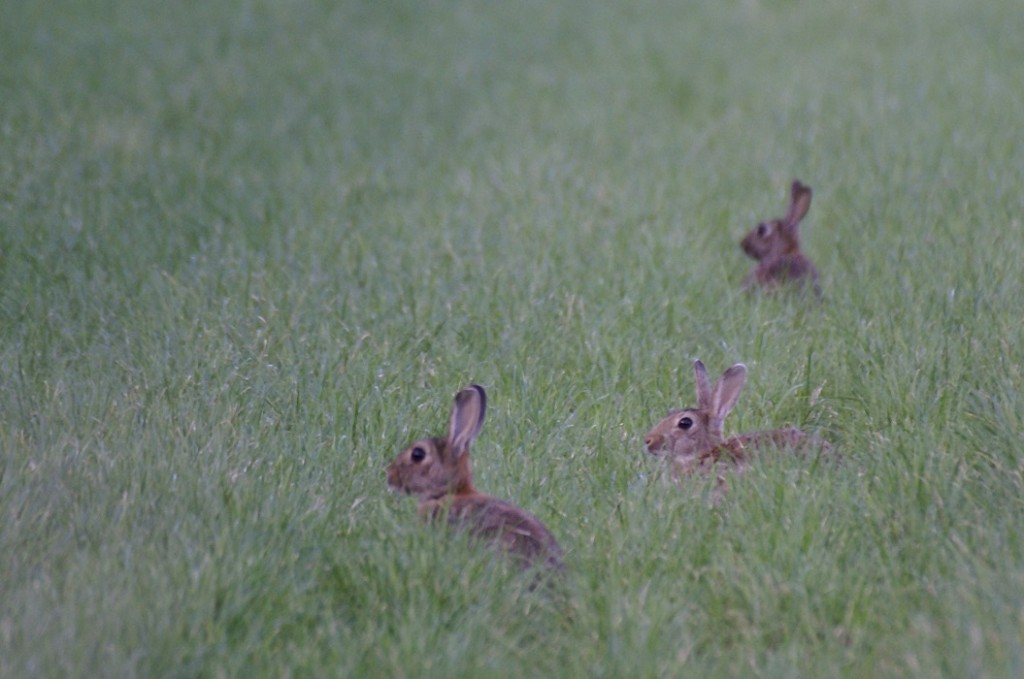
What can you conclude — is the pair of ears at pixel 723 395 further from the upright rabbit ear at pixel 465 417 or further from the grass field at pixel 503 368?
the upright rabbit ear at pixel 465 417

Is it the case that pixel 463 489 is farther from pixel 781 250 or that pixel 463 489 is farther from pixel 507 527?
pixel 781 250

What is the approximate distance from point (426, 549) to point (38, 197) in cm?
482

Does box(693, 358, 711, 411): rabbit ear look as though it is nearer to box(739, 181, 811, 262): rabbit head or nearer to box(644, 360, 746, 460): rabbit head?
box(644, 360, 746, 460): rabbit head

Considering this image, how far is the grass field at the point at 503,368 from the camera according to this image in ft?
11.5

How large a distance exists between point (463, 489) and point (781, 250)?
3262mm

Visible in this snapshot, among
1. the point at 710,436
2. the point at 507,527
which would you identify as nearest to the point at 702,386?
the point at 710,436

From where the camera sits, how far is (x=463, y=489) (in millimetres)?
4199

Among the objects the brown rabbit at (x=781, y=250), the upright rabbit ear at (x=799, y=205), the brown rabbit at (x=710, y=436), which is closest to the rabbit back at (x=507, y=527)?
the brown rabbit at (x=710, y=436)

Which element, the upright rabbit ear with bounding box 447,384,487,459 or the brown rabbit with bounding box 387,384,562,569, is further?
the upright rabbit ear with bounding box 447,384,487,459

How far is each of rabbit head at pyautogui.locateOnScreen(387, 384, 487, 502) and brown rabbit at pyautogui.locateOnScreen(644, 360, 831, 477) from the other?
32.6 inches

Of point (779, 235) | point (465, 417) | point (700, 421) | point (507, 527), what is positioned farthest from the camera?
point (779, 235)

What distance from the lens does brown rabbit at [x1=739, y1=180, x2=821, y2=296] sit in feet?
21.6

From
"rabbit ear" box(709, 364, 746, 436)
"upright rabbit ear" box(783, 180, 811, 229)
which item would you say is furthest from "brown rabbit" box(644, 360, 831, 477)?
"upright rabbit ear" box(783, 180, 811, 229)

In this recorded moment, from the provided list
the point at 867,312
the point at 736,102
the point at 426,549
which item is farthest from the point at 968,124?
the point at 426,549
